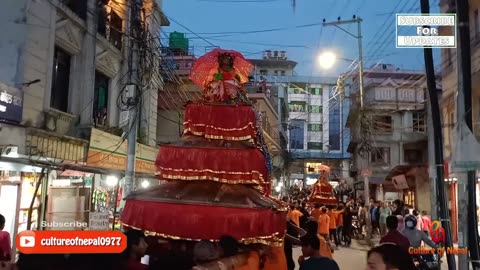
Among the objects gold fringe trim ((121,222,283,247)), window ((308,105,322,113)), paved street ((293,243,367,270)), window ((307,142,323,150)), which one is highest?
window ((308,105,322,113))

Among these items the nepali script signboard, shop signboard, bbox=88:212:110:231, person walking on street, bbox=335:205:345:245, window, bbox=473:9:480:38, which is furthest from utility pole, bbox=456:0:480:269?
A: person walking on street, bbox=335:205:345:245

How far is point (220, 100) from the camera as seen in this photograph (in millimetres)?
7973

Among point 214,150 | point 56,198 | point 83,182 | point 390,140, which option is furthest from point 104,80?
point 390,140

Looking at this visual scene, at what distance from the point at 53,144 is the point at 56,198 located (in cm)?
141

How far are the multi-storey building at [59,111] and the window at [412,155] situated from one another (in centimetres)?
→ 2288

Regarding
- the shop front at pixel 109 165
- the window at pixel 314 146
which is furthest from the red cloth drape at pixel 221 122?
the window at pixel 314 146

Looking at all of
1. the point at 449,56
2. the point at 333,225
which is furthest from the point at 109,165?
the point at 449,56

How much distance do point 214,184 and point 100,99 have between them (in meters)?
11.2

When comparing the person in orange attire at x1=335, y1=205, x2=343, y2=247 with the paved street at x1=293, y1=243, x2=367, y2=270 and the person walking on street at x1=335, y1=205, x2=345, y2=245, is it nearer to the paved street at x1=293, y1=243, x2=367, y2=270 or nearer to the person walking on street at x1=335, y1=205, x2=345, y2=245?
the person walking on street at x1=335, y1=205, x2=345, y2=245

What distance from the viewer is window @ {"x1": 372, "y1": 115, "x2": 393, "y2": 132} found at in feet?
114

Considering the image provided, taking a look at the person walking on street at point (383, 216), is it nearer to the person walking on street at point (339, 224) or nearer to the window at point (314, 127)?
the person walking on street at point (339, 224)

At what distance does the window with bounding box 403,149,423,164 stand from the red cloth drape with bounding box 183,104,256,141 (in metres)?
29.3

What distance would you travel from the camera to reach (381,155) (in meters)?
36.0

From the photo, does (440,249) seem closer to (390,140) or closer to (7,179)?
(7,179)
